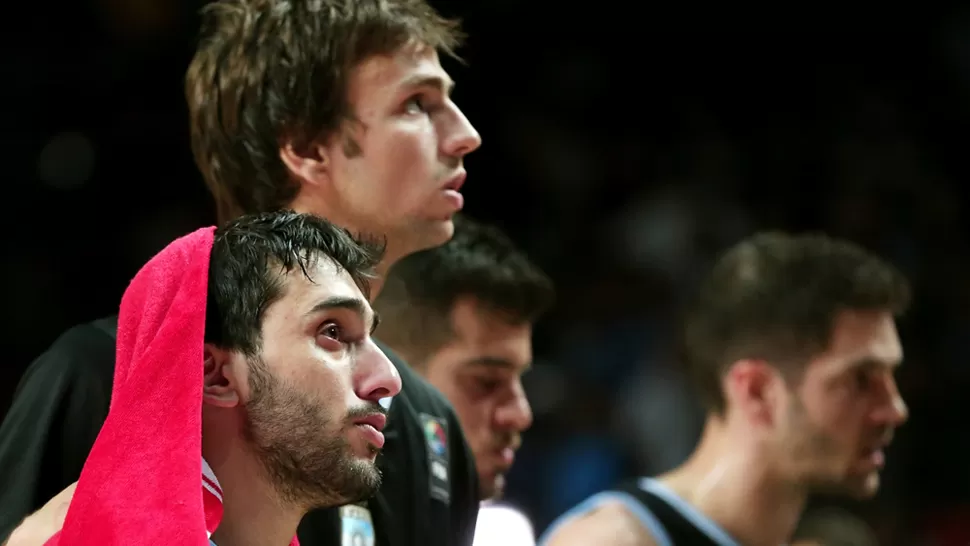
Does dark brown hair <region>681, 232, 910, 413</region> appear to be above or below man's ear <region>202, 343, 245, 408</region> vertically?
below

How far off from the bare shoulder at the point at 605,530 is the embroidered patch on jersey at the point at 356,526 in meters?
1.26

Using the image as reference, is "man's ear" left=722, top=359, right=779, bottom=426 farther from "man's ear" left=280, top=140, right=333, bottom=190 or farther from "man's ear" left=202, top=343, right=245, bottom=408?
"man's ear" left=202, top=343, right=245, bottom=408

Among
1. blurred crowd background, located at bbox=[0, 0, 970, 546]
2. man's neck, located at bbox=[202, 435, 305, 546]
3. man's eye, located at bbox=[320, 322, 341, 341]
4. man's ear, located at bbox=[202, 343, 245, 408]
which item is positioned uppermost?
man's eye, located at bbox=[320, 322, 341, 341]

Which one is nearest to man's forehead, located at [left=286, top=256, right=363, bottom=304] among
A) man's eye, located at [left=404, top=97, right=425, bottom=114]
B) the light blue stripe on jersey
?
man's eye, located at [left=404, top=97, right=425, bottom=114]

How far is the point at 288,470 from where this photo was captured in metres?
1.89

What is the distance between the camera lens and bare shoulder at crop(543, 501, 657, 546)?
145 inches

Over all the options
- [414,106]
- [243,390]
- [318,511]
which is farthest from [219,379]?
[414,106]

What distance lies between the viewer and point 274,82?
2.57 metres

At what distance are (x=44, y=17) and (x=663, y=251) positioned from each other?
2.89 metres

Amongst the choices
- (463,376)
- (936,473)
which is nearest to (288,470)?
(463,376)

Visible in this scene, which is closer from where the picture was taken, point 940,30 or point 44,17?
point 44,17

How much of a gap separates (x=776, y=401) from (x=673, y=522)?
17.4 inches

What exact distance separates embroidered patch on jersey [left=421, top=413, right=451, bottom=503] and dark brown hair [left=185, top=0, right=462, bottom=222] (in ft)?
1.63

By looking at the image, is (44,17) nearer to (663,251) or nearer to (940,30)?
(663,251)
